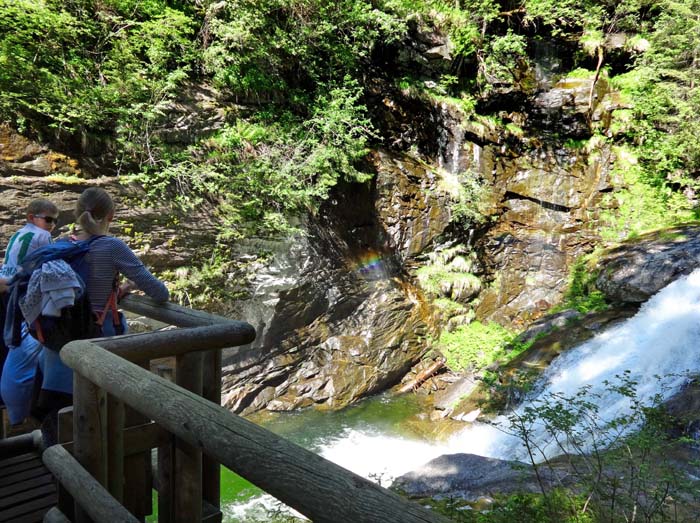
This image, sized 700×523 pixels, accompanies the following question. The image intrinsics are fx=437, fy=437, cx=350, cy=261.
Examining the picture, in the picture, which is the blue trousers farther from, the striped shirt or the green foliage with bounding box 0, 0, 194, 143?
the green foliage with bounding box 0, 0, 194, 143

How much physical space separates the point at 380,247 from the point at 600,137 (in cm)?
882

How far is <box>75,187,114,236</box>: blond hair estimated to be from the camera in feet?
8.47

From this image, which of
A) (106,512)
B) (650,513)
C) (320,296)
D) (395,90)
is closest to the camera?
(106,512)

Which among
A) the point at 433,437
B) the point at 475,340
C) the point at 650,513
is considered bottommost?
the point at 433,437

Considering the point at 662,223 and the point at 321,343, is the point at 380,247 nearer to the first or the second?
the point at 321,343

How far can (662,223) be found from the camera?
44.5 ft

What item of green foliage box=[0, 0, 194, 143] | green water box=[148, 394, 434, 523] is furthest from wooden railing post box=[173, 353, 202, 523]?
green foliage box=[0, 0, 194, 143]

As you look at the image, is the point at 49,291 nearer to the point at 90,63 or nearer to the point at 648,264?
the point at 90,63

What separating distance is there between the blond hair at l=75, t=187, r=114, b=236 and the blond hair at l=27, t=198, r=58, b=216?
0.92 m

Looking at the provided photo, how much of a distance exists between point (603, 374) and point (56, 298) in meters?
9.75

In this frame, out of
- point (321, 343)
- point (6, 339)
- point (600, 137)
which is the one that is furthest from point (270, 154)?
point (600, 137)

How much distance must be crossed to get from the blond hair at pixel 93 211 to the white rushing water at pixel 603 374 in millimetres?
6555

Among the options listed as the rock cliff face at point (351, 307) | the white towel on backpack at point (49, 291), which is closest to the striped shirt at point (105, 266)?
the white towel on backpack at point (49, 291)

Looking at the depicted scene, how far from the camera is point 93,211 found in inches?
103
